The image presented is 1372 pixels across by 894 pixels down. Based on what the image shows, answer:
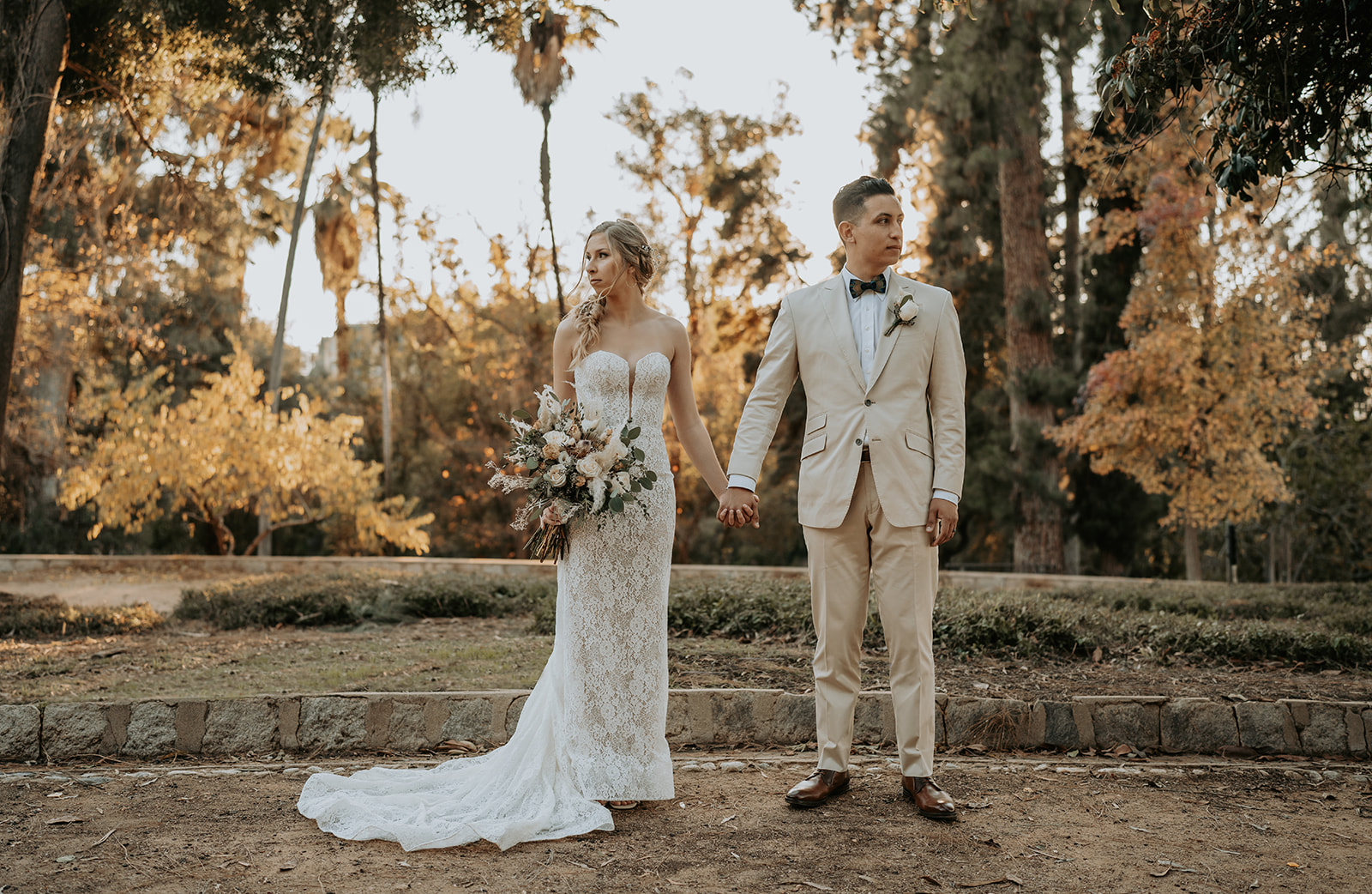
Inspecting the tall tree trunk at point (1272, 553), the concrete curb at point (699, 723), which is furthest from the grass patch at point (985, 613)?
the tall tree trunk at point (1272, 553)

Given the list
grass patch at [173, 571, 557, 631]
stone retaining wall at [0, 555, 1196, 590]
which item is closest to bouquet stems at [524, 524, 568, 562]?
grass patch at [173, 571, 557, 631]

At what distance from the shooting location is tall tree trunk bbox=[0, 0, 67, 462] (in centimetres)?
869

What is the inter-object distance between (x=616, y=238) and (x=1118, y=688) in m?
3.79

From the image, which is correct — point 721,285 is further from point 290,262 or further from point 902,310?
point 902,310

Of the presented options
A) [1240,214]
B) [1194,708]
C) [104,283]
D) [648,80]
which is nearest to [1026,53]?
[1240,214]

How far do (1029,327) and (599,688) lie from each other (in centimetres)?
1299

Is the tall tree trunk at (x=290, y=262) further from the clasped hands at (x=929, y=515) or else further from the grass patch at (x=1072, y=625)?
the clasped hands at (x=929, y=515)

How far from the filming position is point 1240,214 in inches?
589

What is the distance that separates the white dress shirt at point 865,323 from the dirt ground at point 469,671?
1.91 m

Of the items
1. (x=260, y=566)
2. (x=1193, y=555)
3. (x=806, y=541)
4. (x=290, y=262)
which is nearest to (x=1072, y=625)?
(x=806, y=541)

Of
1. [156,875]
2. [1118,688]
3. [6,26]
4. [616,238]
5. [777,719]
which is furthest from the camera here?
[6,26]

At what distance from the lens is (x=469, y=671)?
20.0 ft

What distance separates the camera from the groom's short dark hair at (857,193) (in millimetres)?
3867

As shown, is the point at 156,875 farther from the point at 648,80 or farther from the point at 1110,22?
the point at 648,80
